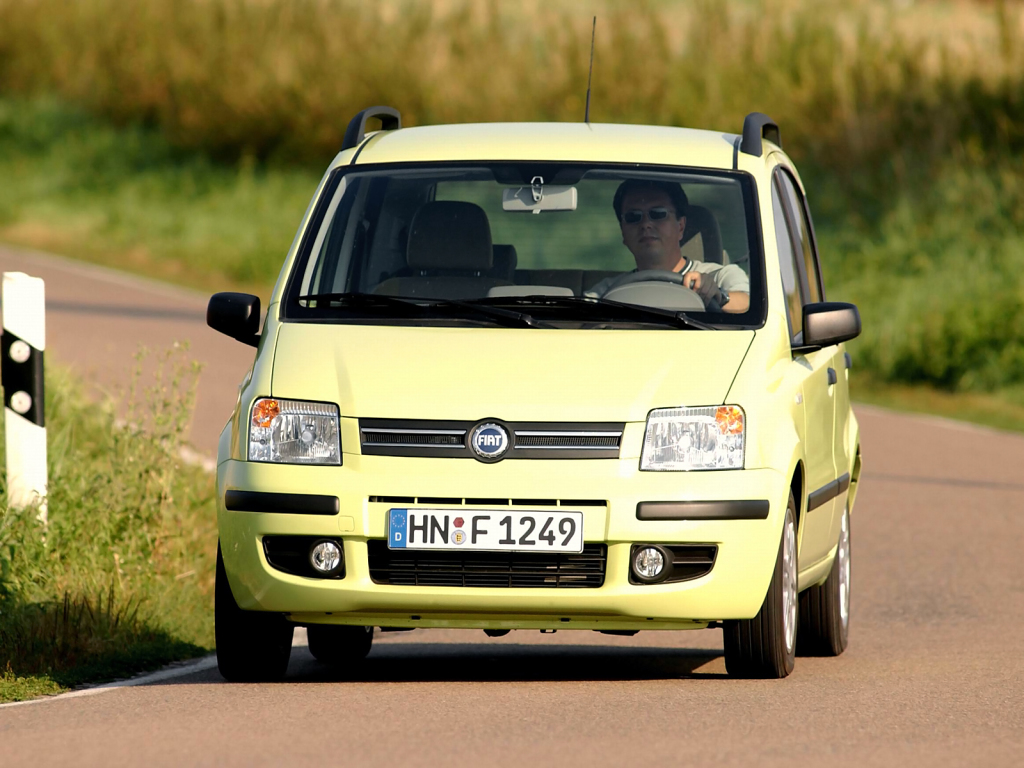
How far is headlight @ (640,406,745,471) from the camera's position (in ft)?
22.6

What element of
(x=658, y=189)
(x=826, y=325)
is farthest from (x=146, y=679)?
(x=826, y=325)

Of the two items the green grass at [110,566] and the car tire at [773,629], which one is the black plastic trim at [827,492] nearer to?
the car tire at [773,629]

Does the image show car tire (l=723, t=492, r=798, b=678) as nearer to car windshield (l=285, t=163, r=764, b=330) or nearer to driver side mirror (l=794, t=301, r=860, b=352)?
driver side mirror (l=794, t=301, r=860, b=352)

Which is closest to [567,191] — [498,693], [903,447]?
[498,693]

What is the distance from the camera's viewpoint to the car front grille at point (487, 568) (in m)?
6.86

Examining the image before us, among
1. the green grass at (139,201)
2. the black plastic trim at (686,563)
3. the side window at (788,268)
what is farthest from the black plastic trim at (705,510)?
the green grass at (139,201)

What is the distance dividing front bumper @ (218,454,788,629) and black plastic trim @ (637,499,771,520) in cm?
2

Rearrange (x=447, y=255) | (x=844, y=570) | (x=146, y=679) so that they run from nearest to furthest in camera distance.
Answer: (x=146, y=679)
(x=447, y=255)
(x=844, y=570)

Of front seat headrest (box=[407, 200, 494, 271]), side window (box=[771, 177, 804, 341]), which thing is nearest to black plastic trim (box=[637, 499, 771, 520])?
side window (box=[771, 177, 804, 341])

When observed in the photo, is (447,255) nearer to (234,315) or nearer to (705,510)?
(234,315)

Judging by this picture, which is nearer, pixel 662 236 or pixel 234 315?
pixel 234 315

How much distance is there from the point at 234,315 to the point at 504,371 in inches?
46.0

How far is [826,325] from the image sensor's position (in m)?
7.63

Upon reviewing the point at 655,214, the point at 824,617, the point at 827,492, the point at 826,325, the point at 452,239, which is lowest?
the point at 824,617
